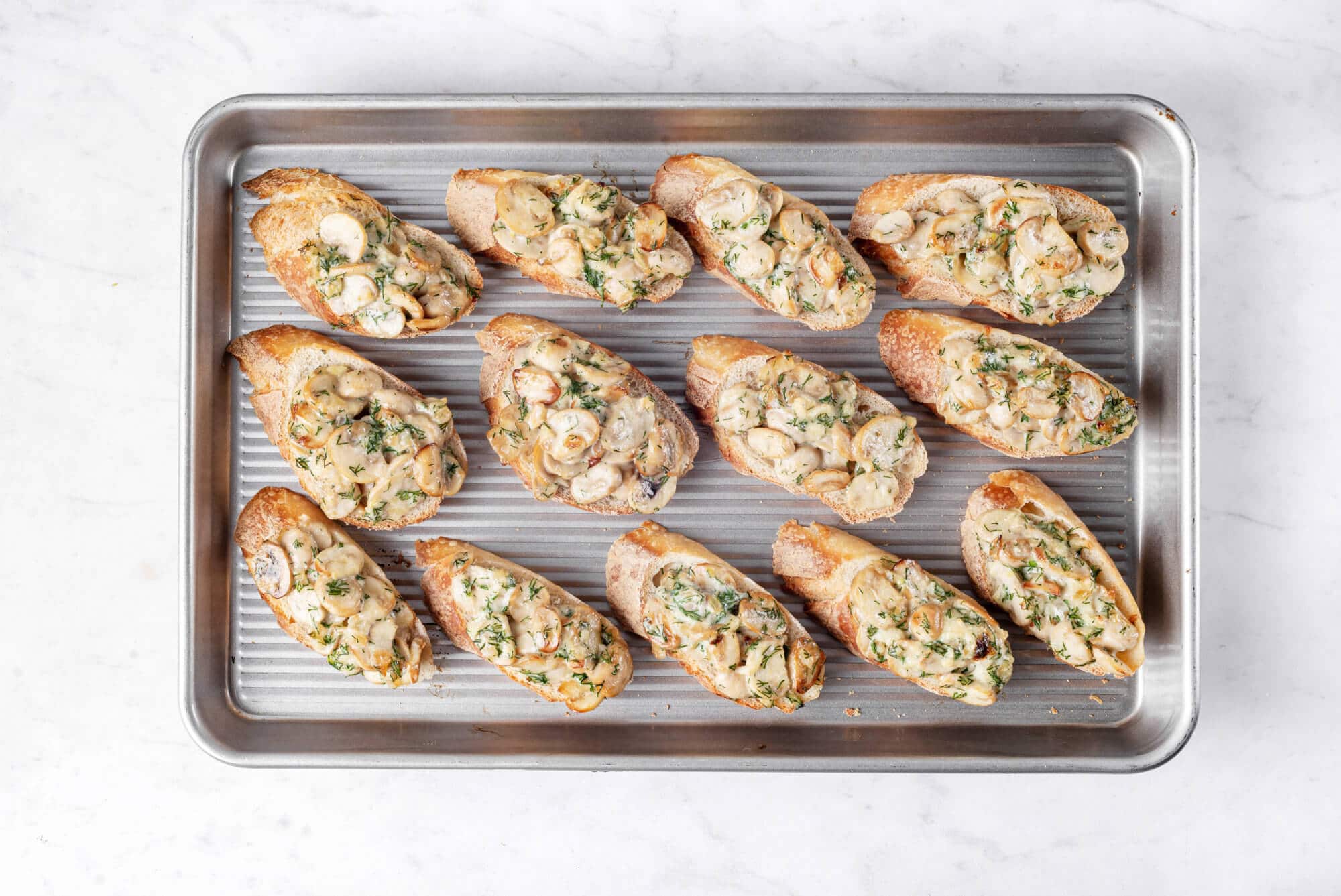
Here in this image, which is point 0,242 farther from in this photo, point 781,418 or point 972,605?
point 972,605

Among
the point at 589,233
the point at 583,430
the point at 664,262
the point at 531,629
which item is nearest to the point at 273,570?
the point at 531,629

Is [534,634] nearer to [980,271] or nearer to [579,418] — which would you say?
[579,418]

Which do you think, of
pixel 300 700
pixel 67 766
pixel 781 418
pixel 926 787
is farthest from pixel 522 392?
pixel 67 766

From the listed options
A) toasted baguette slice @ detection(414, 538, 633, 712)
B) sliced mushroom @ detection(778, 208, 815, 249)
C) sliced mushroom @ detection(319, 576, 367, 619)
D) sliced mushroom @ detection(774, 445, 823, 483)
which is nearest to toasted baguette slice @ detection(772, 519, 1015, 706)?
sliced mushroom @ detection(774, 445, 823, 483)

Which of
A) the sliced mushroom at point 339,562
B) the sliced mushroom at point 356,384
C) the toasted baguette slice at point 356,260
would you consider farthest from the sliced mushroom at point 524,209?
the sliced mushroom at point 339,562

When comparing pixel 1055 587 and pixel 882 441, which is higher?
pixel 882 441

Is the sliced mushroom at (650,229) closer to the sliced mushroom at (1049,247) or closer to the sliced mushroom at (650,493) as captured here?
the sliced mushroom at (650,493)
